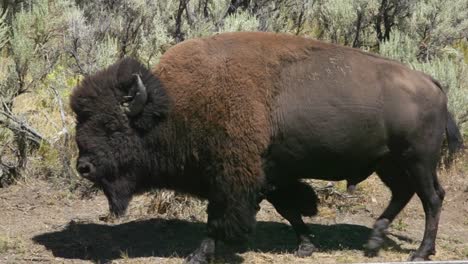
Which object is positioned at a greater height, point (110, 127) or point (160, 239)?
point (110, 127)

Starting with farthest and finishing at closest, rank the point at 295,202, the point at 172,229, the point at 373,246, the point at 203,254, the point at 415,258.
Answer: the point at 172,229 → the point at 295,202 → the point at 373,246 → the point at 415,258 → the point at 203,254

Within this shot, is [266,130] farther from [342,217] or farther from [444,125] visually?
[342,217]

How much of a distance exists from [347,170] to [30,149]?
3911 mm

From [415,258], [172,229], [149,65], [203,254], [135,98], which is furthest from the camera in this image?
[149,65]

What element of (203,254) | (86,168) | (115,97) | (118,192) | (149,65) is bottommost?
(203,254)

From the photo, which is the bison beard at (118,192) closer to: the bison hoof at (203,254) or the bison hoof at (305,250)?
the bison hoof at (203,254)

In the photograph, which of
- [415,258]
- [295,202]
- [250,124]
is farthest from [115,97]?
[415,258]

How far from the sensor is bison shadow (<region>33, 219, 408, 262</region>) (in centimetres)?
675

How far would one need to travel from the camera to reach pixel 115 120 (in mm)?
6289

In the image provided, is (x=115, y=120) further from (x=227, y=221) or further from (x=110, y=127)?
(x=227, y=221)

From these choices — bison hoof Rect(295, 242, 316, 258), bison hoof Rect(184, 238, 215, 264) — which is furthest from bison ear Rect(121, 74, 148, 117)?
bison hoof Rect(295, 242, 316, 258)

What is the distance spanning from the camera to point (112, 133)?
6312 mm

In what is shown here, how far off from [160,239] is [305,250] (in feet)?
4.51

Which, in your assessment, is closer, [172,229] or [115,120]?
[115,120]
